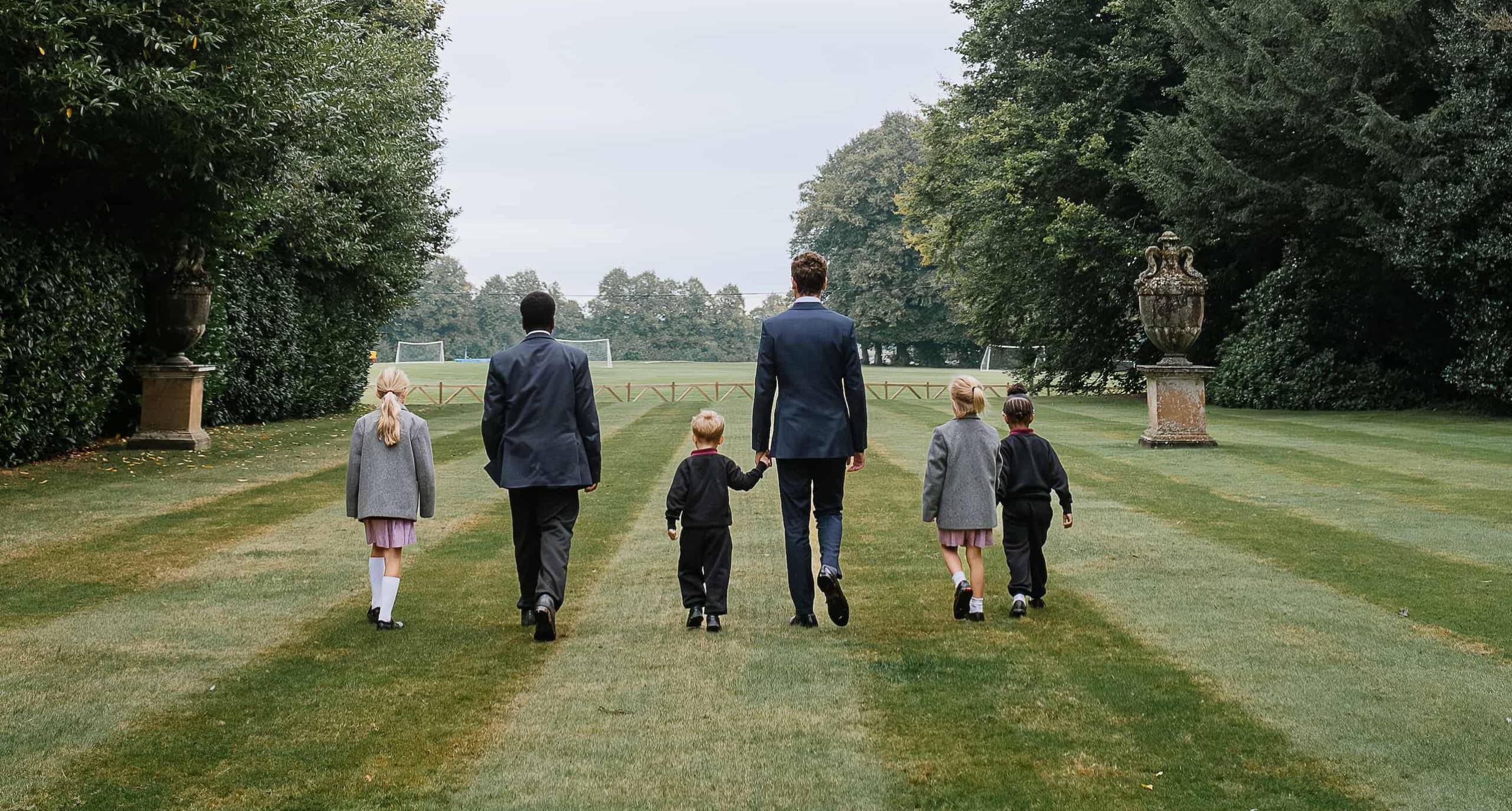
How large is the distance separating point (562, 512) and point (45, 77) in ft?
26.5

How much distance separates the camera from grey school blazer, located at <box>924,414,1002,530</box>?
23.9 ft

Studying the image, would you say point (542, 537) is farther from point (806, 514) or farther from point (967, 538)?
point (967, 538)

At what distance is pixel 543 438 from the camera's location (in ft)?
22.9

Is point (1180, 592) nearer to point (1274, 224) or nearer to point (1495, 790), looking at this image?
point (1495, 790)

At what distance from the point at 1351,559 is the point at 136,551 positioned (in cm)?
867

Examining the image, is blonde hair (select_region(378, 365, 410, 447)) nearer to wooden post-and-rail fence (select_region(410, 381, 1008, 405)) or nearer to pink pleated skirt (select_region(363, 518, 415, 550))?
pink pleated skirt (select_region(363, 518, 415, 550))

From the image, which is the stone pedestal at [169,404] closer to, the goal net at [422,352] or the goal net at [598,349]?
the goal net at [422,352]

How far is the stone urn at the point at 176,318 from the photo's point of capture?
60.5ft

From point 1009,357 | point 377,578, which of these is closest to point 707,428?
point 377,578

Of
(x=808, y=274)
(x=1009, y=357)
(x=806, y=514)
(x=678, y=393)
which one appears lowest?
(x=678, y=393)

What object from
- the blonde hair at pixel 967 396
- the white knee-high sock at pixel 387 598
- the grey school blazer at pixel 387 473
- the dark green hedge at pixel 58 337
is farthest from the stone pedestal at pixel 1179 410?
the dark green hedge at pixel 58 337

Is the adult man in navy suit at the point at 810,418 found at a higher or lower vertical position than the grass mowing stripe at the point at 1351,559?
higher

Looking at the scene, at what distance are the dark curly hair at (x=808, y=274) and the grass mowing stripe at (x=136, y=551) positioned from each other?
4.57 metres

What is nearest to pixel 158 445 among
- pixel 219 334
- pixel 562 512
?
pixel 219 334
